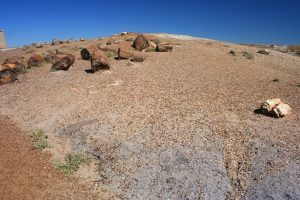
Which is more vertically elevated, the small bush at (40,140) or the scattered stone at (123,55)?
the scattered stone at (123,55)

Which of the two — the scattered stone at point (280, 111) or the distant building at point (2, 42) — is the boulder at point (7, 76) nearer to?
the scattered stone at point (280, 111)

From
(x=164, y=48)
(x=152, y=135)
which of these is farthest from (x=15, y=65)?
(x=152, y=135)

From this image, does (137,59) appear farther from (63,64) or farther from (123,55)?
(63,64)

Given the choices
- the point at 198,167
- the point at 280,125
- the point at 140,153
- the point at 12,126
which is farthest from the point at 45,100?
the point at 280,125

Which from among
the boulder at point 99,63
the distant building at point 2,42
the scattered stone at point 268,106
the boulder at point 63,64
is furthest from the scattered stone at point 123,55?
the distant building at point 2,42

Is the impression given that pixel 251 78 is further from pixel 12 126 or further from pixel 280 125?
pixel 12 126

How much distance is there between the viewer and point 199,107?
1298 centimetres

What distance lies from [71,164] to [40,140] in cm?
206

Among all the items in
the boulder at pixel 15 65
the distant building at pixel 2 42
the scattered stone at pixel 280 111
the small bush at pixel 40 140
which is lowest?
the distant building at pixel 2 42

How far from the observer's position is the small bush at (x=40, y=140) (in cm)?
1104

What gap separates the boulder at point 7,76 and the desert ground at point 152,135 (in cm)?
38

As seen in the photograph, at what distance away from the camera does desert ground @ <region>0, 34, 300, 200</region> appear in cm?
880

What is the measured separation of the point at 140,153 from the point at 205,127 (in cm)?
245

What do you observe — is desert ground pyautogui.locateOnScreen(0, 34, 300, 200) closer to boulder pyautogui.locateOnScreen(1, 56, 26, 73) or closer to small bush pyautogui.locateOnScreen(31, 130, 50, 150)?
small bush pyautogui.locateOnScreen(31, 130, 50, 150)
